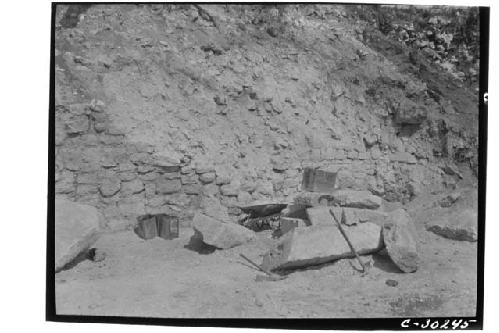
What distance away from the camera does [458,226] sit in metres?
5.57

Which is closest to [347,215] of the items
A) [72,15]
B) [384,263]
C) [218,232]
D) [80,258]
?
[384,263]

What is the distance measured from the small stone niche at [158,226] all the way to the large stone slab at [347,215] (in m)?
1.43

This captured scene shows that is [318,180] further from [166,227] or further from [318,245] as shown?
[166,227]

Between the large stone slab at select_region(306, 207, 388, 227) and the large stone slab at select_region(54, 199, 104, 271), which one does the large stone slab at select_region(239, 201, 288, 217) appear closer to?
the large stone slab at select_region(306, 207, 388, 227)

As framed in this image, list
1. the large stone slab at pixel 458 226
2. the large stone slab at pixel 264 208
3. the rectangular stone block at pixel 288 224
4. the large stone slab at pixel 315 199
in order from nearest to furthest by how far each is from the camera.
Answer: the large stone slab at pixel 458 226
the rectangular stone block at pixel 288 224
the large stone slab at pixel 315 199
the large stone slab at pixel 264 208

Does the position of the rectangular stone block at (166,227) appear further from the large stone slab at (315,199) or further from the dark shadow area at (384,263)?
the dark shadow area at (384,263)

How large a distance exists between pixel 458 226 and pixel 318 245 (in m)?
1.53

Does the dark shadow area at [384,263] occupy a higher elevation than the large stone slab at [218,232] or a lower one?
lower

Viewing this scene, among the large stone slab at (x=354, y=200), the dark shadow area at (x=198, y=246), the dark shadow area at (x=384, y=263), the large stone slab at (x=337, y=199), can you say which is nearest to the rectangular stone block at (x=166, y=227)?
the dark shadow area at (x=198, y=246)

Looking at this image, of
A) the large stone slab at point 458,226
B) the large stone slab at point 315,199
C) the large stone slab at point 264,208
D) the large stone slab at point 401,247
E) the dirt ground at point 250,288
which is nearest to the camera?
the dirt ground at point 250,288

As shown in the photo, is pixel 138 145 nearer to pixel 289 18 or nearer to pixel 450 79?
pixel 289 18

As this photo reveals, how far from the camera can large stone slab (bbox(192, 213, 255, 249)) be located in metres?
5.48

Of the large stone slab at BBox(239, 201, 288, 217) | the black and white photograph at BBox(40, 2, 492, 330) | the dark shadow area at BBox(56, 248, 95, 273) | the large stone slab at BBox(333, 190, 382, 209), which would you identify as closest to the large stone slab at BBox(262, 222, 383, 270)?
the black and white photograph at BBox(40, 2, 492, 330)

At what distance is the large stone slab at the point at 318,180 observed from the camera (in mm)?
5780
